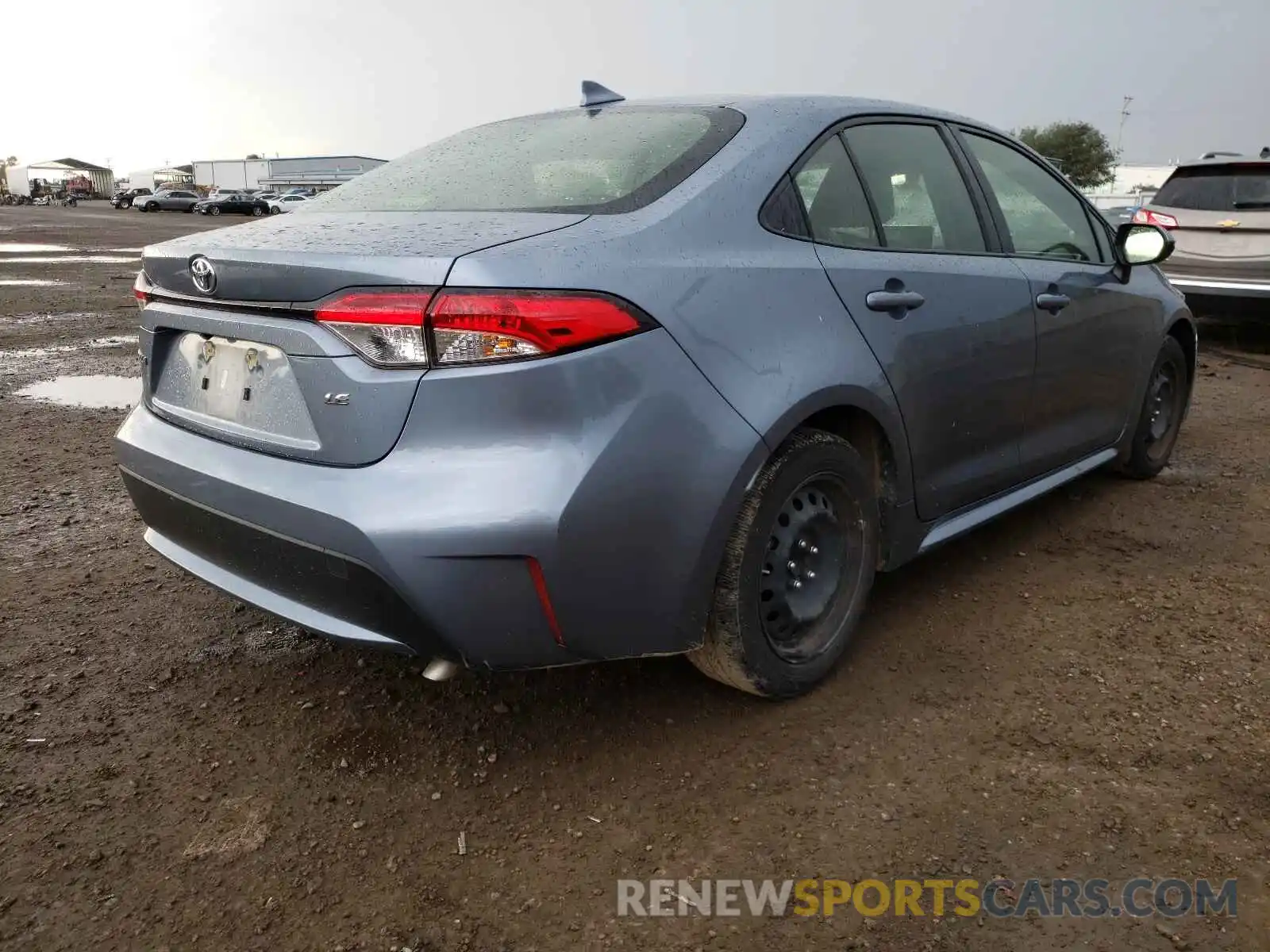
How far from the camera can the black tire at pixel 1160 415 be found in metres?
4.29

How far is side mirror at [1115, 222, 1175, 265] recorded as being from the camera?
3.82 metres

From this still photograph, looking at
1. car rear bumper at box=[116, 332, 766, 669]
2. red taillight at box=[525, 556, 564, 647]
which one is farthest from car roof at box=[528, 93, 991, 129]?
red taillight at box=[525, 556, 564, 647]

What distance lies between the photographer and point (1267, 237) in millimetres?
7508

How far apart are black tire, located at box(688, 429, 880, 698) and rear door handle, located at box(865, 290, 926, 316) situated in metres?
0.37

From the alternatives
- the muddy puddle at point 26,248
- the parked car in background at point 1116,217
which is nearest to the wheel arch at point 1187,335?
the parked car in background at point 1116,217

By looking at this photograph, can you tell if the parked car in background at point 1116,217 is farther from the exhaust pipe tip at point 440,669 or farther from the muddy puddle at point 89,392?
the muddy puddle at point 89,392

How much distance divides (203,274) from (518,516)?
1008mm

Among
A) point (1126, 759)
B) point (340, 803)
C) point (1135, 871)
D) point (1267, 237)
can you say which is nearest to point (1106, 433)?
point (1126, 759)

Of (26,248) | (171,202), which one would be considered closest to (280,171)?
(171,202)

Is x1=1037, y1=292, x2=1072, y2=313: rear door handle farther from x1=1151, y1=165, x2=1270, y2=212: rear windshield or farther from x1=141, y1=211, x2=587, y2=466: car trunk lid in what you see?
x1=1151, y1=165, x2=1270, y2=212: rear windshield

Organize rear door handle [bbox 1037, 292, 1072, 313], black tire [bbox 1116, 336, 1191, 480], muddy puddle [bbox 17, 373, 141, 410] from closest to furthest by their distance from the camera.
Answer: rear door handle [bbox 1037, 292, 1072, 313]
black tire [bbox 1116, 336, 1191, 480]
muddy puddle [bbox 17, 373, 141, 410]

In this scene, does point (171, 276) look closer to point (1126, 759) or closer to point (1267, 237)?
point (1126, 759)

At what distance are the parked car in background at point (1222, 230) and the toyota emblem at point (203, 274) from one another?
769 centimetres

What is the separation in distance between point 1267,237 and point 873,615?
20.7 feet
